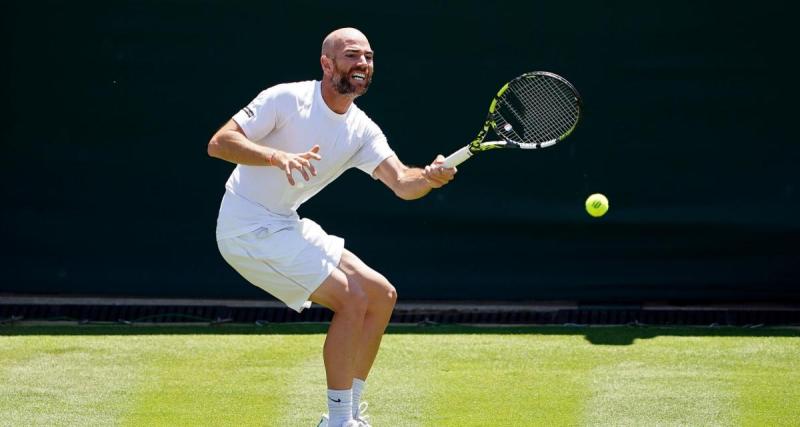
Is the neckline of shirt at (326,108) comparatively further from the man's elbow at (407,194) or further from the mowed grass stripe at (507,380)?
the mowed grass stripe at (507,380)

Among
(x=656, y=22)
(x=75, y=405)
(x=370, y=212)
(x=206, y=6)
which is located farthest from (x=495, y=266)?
(x=75, y=405)

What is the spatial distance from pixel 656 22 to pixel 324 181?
9.22 feet

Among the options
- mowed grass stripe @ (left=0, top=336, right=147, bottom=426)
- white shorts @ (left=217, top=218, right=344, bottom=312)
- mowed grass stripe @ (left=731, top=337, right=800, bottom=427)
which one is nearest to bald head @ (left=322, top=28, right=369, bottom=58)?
white shorts @ (left=217, top=218, right=344, bottom=312)

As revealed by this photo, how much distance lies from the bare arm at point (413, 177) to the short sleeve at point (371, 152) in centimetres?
3

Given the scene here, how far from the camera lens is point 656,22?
24.0 feet

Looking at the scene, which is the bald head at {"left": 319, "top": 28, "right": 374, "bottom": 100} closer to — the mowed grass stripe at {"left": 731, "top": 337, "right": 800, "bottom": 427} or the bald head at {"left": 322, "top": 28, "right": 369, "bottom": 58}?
the bald head at {"left": 322, "top": 28, "right": 369, "bottom": 58}

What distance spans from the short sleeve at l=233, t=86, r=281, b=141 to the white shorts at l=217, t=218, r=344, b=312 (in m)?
0.37

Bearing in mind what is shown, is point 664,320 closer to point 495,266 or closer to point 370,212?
point 495,266

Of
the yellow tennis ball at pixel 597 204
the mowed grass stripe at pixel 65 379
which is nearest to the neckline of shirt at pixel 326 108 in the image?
the mowed grass stripe at pixel 65 379

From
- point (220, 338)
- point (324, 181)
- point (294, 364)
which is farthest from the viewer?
point (220, 338)

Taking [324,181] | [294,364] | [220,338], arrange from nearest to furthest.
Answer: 1. [324,181]
2. [294,364]
3. [220,338]

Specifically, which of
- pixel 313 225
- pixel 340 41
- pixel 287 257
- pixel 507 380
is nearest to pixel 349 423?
pixel 287 257

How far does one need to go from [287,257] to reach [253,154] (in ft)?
1.51

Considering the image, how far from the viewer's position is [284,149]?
16.7 feet
